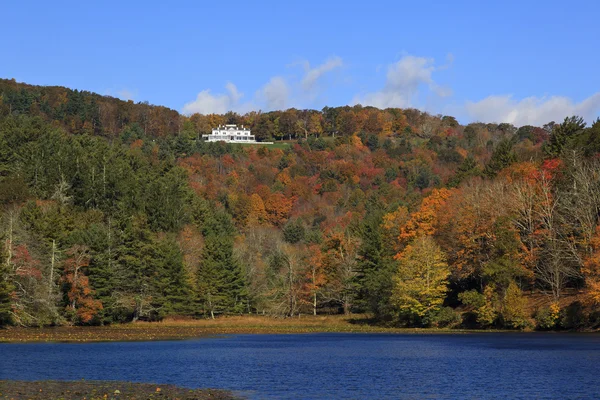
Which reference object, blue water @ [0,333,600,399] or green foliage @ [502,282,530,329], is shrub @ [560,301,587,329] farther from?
blue water @ [0,333,600,399]

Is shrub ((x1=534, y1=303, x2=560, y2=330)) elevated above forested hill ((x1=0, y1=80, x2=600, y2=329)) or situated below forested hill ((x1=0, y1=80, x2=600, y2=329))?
below

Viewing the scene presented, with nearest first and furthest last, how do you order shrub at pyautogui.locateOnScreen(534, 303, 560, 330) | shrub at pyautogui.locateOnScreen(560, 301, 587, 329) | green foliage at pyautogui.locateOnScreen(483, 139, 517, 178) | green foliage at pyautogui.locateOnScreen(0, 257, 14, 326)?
green foliage at pyautogui.locateOnScreen(0, 257, 14, 326)
shrub at pyautogui.locateOnScreen(560, 301, 587, 329)
shrub at pyautogui.locateOnScreen(534, 303, 560, 330)
green foliage at pyautogui.locateOnScreen(483, 139, 517, 178)

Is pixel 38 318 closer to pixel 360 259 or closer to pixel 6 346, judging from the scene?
pixel 6 346

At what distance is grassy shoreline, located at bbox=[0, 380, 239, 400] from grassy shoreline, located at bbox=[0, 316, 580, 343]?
102 ft

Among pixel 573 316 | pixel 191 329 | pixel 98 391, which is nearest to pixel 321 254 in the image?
pixel 191 329

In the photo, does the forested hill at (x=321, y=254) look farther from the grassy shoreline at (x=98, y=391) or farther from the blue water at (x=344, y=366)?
the grassy shoreline at (x=98, y=391)

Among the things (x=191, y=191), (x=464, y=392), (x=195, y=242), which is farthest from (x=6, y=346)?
(x=191, y=191)

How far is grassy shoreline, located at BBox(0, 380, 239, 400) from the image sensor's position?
35188 mm

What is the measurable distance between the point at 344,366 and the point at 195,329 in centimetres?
4773

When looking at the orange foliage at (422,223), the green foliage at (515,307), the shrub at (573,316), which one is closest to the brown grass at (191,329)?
the green foliage at (515,307)

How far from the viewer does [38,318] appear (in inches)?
3396

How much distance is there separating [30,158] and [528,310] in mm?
85210

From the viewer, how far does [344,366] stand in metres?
52.9

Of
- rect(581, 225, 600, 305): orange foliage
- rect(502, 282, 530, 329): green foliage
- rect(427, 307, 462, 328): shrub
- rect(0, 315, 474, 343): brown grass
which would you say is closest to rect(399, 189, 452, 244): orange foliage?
rect(0, 315, 474, 343): brown grass
